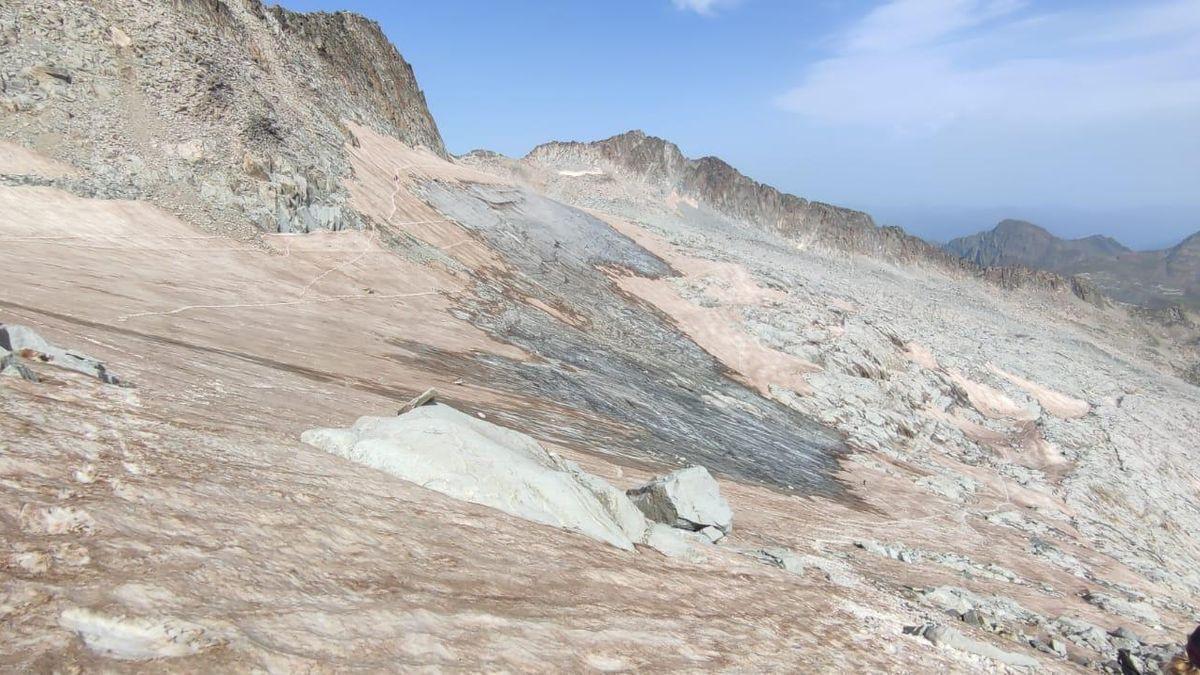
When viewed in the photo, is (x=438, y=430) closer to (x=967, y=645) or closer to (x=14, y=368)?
(x=14, y=368)

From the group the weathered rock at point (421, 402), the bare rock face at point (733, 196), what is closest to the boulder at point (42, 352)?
the weathered rock at point (421, 402)

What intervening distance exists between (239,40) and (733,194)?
254ft

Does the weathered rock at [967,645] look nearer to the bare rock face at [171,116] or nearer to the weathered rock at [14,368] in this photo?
the weathered rock at [14,368]

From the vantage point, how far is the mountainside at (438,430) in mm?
5680

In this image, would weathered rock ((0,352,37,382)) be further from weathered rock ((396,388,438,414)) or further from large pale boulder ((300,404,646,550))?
weathered rock ((396,388,438,414))

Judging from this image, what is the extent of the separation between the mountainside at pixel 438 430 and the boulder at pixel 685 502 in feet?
0.21

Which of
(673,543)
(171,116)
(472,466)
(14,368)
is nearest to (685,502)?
(673,543)

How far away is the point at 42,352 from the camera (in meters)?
8.53

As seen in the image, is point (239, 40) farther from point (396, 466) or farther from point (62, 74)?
point (396, 466)

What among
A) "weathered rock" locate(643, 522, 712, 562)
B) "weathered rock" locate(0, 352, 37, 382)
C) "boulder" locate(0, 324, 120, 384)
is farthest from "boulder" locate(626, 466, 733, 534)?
"weathered rock" locate(0, 352, 37, 382)

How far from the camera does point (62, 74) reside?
25.0 meters

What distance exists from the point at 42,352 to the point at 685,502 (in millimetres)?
9038

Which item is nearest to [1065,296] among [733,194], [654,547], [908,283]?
[908,283]

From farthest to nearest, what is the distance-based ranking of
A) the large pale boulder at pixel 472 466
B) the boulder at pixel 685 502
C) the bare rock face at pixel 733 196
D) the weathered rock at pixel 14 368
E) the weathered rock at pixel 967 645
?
the bare rock face at pixel 733 196 < the boulder at pixel 685 502 < the weathered rock at pixel 967 645 < the large pale boulder at pixel 472 466 < the weathered rock at pixel 14 368
